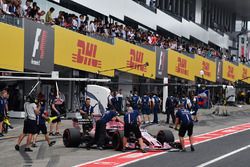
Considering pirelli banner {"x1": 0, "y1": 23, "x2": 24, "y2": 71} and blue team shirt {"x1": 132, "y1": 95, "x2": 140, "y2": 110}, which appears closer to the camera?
pirelli banner {"x1": 0, "y1": 23, "x2": 24, "y2": 71}

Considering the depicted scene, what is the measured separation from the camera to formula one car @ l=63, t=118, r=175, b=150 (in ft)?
51.3

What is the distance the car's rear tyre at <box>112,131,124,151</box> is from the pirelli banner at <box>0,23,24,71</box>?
6.24 metres

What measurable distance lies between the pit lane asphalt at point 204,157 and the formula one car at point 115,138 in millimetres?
724

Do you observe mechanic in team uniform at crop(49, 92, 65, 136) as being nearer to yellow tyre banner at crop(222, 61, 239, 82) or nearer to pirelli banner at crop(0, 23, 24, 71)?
pirelli banner at crop(0, 23, 24, 71)

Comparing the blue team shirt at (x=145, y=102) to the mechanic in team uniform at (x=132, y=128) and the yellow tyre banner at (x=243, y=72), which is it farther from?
the yellow tyre banner at (x=243, y=72)

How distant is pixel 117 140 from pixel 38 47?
810 cm

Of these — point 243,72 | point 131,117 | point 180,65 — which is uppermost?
point 243,72

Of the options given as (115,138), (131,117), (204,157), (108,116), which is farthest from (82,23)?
(204,157)

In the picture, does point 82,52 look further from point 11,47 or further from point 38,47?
point 11,47

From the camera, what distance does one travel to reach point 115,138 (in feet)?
51.4

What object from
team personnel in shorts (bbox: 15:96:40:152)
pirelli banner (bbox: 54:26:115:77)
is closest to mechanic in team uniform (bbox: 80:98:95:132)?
team personnel in shorts (bbox: 15:96:40:152)

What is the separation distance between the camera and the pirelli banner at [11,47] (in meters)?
19.9

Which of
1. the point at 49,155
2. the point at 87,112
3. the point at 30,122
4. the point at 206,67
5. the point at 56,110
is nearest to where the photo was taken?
the point at 49,155

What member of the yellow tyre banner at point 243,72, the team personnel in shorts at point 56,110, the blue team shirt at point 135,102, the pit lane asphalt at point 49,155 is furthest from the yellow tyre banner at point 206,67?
the pit lane asphalt at point 49,155
